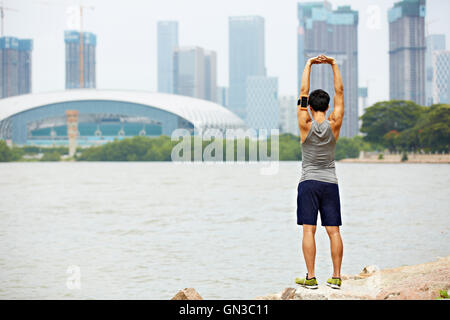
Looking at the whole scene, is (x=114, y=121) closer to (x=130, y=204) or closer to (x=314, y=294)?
(x=130, y=204)

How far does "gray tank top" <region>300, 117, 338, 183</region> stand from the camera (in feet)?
16.9

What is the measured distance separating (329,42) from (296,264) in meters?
137

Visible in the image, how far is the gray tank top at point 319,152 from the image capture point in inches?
202

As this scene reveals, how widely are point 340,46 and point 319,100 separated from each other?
143273 mm

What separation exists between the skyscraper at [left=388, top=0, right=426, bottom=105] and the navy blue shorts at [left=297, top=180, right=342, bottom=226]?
112 meters

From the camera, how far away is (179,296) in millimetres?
6207

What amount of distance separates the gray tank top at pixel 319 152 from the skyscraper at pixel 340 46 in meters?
128

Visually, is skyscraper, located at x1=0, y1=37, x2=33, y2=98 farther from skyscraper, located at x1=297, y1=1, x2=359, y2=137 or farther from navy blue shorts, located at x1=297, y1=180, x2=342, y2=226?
navy blue shorts, located at x1=297, y1=180, x2=342, y2=226

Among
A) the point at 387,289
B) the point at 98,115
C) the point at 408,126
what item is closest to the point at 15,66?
the point at 98,115

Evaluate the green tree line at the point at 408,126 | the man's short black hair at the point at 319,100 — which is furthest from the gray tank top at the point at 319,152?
the green tree line at the point at 408,126

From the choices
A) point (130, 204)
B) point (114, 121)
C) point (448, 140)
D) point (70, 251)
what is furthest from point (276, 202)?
point (114, 121)

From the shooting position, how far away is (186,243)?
1545 centimetres

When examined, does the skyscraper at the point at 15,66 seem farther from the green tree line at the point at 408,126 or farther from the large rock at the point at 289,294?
the large rock at the point at 289,294

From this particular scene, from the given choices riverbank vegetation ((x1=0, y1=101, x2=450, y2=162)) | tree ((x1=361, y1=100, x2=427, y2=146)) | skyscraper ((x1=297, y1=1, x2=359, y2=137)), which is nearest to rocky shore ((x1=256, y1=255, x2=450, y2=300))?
riverbank vegetation ((x1=0, y1=101, x2=450, y2=162))
